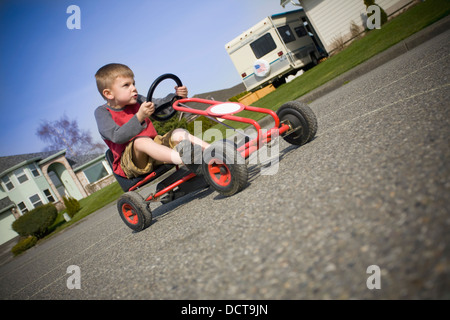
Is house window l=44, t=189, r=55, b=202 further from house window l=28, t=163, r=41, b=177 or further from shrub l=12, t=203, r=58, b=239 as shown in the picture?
shrub l=12, t=203, r=58, b=239

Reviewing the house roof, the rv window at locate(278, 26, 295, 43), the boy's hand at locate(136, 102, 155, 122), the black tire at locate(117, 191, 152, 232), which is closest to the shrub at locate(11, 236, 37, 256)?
the black tire at locate(117, 191, 152, 232)

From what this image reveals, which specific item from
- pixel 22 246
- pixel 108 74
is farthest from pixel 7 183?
pixel 108 74

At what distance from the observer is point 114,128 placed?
331 cm

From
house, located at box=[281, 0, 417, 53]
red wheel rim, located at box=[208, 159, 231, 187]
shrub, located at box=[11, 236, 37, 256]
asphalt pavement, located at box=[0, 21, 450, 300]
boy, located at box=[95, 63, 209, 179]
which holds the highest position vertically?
house, located at box=[281, 0, 417, 53]

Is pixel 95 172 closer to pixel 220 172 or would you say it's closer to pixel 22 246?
pixel 22 246

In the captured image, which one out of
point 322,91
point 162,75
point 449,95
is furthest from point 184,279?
point 322,91

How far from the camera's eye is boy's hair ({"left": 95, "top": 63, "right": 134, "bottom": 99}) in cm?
353

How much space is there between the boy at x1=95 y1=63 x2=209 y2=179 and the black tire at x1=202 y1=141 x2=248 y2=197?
43 centimetres

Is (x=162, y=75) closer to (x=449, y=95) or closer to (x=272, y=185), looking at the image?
(x=272, y=185)

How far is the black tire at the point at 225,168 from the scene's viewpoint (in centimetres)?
261

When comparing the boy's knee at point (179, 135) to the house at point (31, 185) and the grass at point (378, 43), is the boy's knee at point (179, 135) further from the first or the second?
the house at point (31, 185)

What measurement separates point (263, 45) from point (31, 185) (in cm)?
2920

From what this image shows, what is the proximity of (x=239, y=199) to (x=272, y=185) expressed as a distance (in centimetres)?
35

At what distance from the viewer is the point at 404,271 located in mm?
1073
